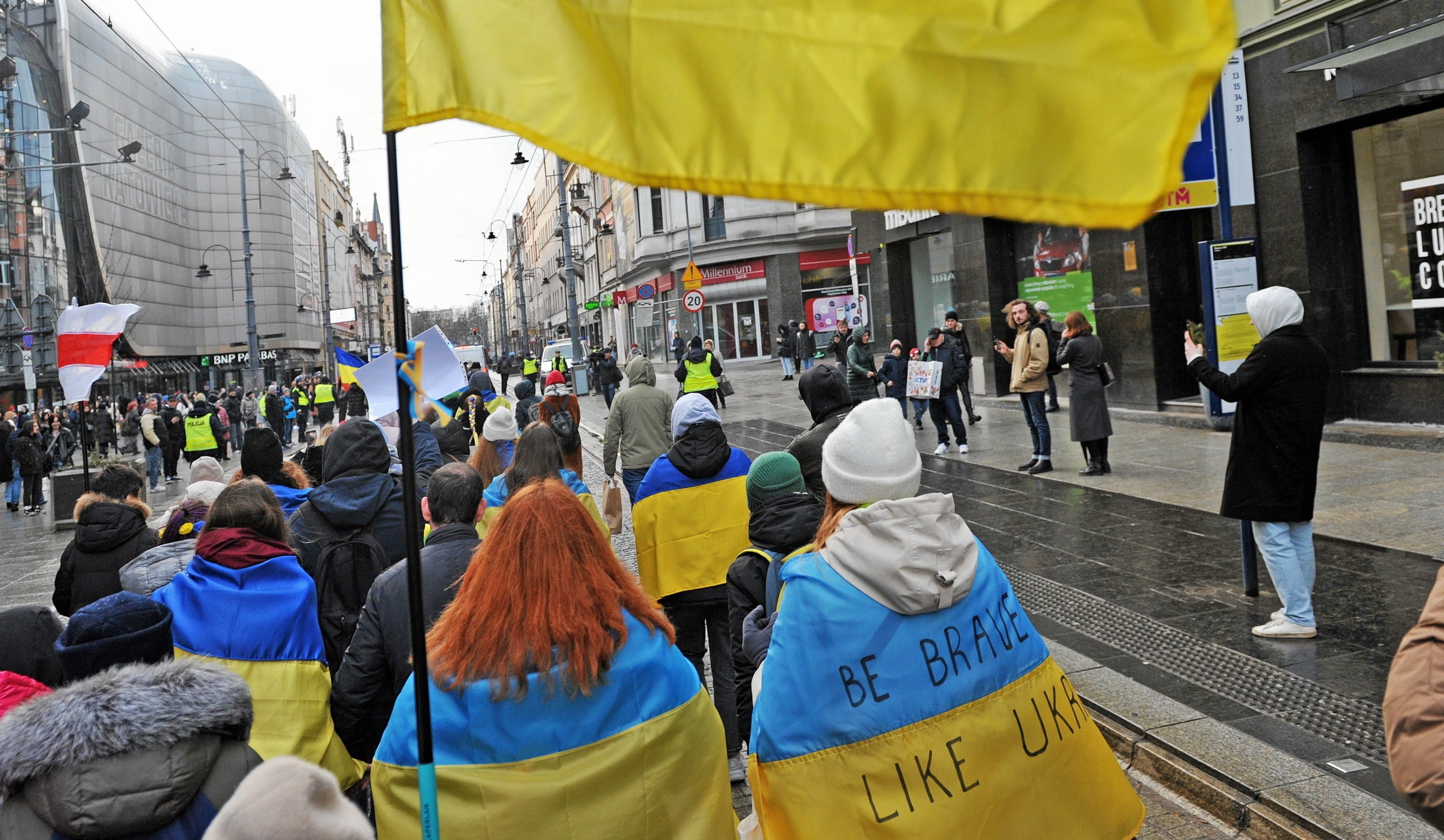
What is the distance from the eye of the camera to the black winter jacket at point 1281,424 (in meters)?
5.87

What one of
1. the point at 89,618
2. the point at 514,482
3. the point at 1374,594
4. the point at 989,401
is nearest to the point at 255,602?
the point at 89,618

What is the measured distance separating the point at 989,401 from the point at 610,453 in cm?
1315

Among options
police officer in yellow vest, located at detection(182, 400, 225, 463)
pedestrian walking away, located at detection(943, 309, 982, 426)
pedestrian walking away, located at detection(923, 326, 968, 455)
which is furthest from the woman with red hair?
police officer in yellow vest, located at detection(182, 400, 225, 463)

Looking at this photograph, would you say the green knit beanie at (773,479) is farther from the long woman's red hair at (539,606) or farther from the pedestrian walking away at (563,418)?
the pedestrian walking away at (563,418)

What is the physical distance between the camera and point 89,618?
2857 millimetres

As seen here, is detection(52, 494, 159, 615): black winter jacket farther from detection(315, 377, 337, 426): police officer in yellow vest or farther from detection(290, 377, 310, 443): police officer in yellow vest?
detection(290, 377, 310, 443): police officer in yellow vest

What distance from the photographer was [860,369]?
1567 cm

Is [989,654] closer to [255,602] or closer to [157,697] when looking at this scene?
[157,697]

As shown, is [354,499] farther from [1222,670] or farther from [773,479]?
[1222,670]

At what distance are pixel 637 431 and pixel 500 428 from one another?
192 cm

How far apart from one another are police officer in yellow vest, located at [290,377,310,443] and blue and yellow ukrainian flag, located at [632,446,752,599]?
28.3 meters

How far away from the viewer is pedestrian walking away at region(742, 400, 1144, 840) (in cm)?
240

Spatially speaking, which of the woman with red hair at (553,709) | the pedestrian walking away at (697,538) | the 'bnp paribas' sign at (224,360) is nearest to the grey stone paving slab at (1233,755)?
the pedestrian walking away at (697,538)

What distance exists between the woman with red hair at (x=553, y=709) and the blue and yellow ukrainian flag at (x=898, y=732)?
24cm
